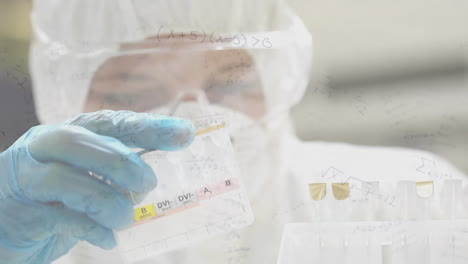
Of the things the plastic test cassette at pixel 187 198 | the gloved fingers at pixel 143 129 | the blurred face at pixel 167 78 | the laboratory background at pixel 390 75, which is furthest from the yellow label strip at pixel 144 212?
the laboratory background at pixel 390 75

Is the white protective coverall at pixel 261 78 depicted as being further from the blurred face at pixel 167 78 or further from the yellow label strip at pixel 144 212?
the yellow label strip at pixel 144 212

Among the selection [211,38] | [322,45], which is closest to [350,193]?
[322,45]

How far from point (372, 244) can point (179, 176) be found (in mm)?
428

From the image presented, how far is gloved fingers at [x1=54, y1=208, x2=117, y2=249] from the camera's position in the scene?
83 centimetres

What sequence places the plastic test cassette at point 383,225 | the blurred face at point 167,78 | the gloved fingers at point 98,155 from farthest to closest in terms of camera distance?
the blurred face at point 167,78 < the plastic test cassette at point 383,225 < the gloved fingers at point 98,155

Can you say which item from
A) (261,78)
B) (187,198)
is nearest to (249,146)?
(261,78)

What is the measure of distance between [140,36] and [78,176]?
381mm

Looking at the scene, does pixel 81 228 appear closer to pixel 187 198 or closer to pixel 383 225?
pixel 187 198

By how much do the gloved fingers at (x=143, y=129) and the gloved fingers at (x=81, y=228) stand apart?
0.17m

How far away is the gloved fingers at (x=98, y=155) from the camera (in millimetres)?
788

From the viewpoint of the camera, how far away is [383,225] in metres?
0.92

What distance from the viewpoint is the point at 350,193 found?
3.05 ft

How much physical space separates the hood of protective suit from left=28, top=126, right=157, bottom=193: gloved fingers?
27cm

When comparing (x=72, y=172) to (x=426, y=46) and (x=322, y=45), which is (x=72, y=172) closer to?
(x=322, y=45)
